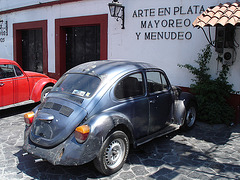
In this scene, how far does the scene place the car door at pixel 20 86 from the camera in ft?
24.0

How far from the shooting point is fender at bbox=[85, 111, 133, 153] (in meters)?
3.87

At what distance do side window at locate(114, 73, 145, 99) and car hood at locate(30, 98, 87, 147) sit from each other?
768 mm

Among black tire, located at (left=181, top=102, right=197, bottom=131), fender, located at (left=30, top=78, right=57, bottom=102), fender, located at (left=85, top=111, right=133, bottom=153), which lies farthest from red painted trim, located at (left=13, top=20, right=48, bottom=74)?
fender, located at (left=85, top=111, right=133, bottom=153)

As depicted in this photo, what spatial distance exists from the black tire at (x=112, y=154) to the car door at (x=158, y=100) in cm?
90

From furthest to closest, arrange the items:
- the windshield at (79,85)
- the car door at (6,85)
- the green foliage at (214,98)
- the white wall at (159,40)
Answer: the white wall at (159,40)
the car door at (6,85)
the green foliage at (214,98)
the windshield at (79,85)

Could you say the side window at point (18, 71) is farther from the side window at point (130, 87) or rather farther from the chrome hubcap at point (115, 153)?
the chrome hubcap at point (115, 153)

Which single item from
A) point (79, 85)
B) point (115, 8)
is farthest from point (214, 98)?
point (115, 8)

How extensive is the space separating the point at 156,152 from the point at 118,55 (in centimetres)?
501

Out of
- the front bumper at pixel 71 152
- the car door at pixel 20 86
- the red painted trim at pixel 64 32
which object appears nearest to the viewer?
the front bumper at pixel 71 152

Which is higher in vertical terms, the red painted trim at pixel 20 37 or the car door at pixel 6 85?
the red painted trim at pixel 20 37

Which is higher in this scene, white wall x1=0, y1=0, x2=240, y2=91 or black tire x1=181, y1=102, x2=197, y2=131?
white wall x1=0, y1=0, x2=240, y2=91

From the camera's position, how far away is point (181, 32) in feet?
25.4

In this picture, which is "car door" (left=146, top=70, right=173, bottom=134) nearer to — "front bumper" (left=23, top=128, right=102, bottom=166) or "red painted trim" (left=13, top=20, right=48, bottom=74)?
"front bumper" (left=23, top=128, right=102, bottom=166)

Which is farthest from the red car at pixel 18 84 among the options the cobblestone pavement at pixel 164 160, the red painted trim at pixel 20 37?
the red painted trim at pixel 20 37
